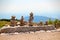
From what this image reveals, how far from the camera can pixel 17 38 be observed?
816 cm

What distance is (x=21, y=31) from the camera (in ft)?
33.4

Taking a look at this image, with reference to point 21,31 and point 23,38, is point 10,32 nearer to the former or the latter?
point 21,31

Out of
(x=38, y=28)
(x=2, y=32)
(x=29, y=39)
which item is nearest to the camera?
(x=29, y=39)

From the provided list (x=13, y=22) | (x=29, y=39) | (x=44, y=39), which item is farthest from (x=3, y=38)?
(x=13, y=22)

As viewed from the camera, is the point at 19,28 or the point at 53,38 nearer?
the point at 53,38

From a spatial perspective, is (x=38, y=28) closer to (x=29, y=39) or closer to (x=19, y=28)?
(x=19, y=28)

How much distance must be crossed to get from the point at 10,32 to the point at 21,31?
710mm

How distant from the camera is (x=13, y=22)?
37.4 ft

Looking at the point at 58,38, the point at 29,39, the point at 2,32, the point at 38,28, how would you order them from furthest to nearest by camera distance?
the point at 38,28
the point at 2,32
the point at 58,38
the point at 29,39

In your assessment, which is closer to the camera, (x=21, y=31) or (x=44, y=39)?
(x=44, y=39)

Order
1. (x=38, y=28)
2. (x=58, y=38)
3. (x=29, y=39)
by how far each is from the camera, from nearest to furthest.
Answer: (x=29, y=39), (x=58, y=38), (x=38, y=28)

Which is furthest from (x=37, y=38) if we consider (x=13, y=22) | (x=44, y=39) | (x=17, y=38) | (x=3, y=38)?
(x=13, y=22)

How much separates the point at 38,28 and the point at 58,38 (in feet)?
7.91

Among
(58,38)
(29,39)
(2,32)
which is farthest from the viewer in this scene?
(2,32)
